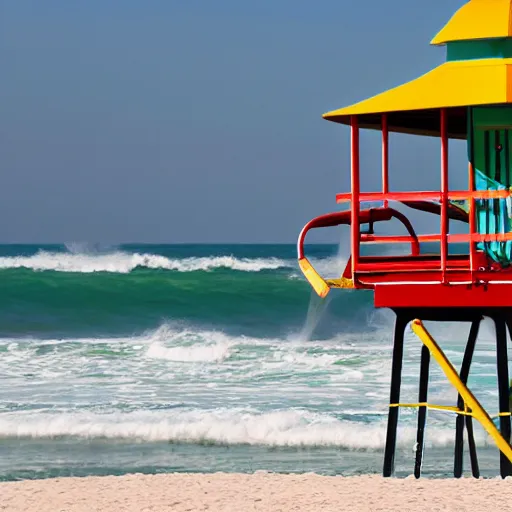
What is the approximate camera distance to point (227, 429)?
754 inches

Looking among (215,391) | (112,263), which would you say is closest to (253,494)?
(215,391)

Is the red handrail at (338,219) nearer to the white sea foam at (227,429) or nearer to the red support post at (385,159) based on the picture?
the red support post at (385,159)

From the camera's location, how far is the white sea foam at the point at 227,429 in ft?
61.0

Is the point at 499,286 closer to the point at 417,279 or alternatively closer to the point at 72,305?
the point at 417,279

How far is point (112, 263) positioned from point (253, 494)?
5003 centimetres

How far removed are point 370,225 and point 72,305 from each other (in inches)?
1420

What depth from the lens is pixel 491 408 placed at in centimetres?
2112

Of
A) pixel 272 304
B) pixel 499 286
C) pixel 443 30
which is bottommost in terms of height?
pixel 272 304

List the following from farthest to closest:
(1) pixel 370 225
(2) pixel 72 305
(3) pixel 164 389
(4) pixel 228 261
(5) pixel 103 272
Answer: (4) pixel 228 261 → (5) pixel 103 272 → (2) pixel 72 305 → (3) pixel 164 389 → (1) pixel 370 225

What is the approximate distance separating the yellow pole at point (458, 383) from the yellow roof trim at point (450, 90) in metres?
1.96

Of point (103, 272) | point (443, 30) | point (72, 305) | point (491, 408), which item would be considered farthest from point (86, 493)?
point (103, 272)

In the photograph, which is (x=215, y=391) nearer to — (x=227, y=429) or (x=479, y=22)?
(x=227, y=429)

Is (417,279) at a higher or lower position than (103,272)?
higher

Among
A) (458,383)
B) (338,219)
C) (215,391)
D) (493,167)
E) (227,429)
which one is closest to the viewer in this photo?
(493,167)
